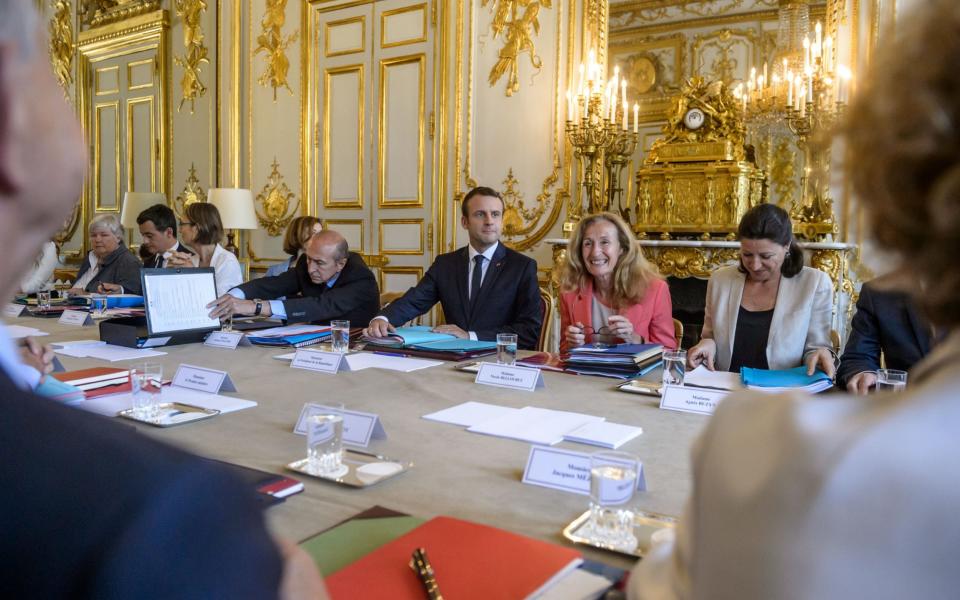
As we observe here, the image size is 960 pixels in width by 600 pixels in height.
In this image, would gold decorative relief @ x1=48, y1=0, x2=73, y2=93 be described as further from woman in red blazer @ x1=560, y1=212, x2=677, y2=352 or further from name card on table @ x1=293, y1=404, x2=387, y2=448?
name card on table @ x1=293, y1=404, x2=387, y2=448

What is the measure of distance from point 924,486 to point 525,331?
3006 millimetres

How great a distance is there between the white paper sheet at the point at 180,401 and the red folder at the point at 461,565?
95cm

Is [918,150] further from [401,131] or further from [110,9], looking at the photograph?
[110,9]

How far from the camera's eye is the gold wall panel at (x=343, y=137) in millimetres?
6402

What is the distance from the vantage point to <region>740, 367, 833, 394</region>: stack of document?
2.01 m

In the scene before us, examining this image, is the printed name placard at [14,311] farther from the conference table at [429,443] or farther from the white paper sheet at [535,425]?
the white paper sheet at [535,425]

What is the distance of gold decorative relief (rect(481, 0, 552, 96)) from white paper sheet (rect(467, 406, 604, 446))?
13.8 ft

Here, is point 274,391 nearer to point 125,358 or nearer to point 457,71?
point 125,358

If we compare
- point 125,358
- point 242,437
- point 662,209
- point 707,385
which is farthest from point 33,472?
point 662,209

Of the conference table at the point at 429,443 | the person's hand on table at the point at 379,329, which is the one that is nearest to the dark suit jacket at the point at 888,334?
the conference table at the point at 429,443

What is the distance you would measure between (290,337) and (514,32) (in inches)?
141

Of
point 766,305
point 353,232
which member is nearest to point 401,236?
point 353,232

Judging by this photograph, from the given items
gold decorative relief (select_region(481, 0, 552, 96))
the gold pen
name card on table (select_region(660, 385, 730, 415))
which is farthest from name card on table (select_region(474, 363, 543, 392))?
gold decorative relief (select_region(481, 0, 552, 96))

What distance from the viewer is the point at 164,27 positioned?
24.5 ft
